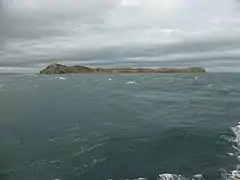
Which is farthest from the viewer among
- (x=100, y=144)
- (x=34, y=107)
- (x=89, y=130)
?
(x=34, y=107)

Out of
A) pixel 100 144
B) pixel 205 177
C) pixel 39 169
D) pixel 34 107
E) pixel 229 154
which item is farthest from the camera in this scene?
pixel 34 107

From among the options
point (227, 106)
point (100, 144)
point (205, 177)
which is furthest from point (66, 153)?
point (227, 106)

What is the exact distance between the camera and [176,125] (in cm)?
4509

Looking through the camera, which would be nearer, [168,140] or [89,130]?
[168,140]

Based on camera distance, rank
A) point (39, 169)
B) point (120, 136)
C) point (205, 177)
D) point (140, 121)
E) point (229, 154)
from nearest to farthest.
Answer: point (205, 177) < point (39, 169) < point (229, 154) < point (120, 136) < point (140, 121)

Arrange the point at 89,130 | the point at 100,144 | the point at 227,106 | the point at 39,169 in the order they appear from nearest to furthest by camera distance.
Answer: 1. the point at 39,169
2. the point at 100,144
3. the point at 89,130
4. the point at 227,106

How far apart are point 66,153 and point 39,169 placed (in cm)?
480

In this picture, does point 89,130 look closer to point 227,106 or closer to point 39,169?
point 39,169

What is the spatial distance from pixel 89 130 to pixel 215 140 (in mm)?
14915

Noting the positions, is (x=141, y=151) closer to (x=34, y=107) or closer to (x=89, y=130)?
(x=89, y=130)

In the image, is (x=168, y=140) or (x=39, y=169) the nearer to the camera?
(x=39, y=169)

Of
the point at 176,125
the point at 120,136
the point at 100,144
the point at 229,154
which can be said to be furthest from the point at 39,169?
the point at 176,125

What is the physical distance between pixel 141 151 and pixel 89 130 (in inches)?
454

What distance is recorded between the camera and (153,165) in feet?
96.7
